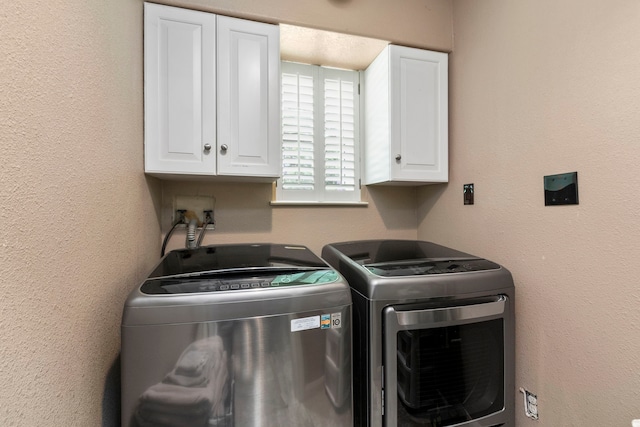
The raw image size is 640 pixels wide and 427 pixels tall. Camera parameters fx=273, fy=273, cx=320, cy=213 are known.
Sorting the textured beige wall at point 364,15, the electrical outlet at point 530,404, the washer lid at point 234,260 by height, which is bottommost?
the electrical outlet at point 530,404

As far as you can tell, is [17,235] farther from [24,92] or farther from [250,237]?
[250,237]

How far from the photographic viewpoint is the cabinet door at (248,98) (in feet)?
4.23

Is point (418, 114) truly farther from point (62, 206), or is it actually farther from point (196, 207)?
point (62, 206)

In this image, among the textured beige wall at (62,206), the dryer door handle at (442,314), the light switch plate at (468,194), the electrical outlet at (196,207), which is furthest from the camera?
the electrical outlet at (196,207)

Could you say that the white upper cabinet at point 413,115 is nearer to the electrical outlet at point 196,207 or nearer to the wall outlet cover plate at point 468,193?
the wall outlet cover plate at point 468,193

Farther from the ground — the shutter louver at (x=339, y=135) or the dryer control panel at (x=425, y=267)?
the shutter louver at (x=339, y=135)

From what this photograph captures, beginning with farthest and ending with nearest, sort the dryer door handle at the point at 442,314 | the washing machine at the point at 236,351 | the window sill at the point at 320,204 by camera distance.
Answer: the window sill at the point at 320,204, the dryer door handle at the point at 442,314, the washing machine at the point at 236,351

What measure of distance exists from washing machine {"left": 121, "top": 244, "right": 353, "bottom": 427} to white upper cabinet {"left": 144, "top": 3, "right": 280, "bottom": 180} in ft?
1.94

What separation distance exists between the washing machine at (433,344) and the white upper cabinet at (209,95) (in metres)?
0.78

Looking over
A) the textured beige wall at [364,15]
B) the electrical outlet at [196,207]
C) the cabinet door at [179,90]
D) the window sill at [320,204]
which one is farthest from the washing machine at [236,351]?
the textured beige wall at [364,15]

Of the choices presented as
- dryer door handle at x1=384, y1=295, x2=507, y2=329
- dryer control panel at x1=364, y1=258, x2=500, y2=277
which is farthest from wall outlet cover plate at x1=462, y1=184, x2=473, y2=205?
dryer door handle at x1=384, y1=295, x2=507, y2=329

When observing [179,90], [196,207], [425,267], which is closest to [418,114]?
[425,267]

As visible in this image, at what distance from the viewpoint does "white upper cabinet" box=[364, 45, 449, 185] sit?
1.52 metres

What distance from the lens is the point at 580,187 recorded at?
0.96m
